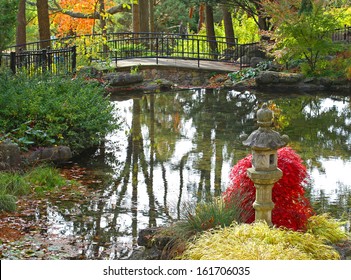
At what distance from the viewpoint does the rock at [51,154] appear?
14.3 m

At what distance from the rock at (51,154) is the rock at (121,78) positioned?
36.7 feet

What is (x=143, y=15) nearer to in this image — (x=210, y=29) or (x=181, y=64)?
(x=210, y=29)

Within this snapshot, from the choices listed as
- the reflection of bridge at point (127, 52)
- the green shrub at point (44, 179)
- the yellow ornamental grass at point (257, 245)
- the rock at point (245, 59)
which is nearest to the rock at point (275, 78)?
the reflection of bridge at point (127, 52)

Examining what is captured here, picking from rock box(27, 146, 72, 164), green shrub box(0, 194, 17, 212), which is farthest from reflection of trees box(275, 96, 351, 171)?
green shrub box(0, 194, 17, 212)

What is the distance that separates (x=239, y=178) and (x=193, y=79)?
20.0 meters

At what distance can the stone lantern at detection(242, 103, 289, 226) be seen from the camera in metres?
8.52

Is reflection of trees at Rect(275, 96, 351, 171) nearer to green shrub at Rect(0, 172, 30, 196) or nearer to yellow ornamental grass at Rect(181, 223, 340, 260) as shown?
green shrub at Rect(0, 172, 30, 196)

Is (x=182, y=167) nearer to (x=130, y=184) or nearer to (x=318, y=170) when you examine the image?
(x=130, y=184)

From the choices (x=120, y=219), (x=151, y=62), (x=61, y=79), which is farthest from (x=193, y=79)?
(x=120, y=219)

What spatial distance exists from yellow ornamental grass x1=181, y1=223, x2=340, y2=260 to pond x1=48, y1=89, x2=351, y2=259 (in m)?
1.81

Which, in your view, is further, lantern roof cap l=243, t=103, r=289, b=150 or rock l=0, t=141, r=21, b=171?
rock l=0, t=141, r=21, b=171

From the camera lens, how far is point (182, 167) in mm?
14633

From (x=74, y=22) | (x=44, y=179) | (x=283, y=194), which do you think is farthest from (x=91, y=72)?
(x=74, y=22)

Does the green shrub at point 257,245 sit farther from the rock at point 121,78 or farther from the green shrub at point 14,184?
the rock at point 121,78
